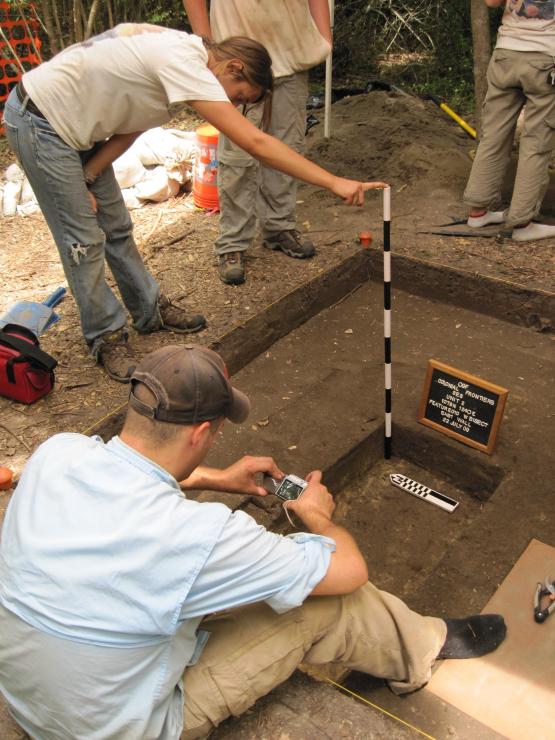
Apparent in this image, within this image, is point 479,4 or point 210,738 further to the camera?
point 479,4

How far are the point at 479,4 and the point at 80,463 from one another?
532 cm

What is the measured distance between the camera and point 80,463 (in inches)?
60.4

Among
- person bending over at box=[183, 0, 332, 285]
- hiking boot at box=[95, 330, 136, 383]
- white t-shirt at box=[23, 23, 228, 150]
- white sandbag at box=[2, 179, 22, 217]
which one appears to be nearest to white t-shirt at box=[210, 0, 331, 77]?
person bending over at box=[183, 0, 332, 285]

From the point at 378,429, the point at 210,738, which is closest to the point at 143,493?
the point at 210,738

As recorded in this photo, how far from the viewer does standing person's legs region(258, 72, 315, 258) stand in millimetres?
4289

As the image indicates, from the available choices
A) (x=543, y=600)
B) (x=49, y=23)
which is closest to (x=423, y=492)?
(x=543, y=600)

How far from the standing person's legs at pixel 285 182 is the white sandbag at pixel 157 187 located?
4.11 ft

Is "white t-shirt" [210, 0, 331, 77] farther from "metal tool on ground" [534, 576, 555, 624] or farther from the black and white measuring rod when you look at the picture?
"metal tool on ground" [534, 576, 555, 624]

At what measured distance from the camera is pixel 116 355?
3523 millimetres

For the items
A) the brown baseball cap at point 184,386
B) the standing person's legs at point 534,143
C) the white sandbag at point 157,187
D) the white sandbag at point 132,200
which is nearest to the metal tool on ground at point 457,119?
the standing person's legs at point 534,143

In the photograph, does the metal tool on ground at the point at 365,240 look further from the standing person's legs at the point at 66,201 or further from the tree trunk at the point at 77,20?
the tree trunk at the point at 77,20

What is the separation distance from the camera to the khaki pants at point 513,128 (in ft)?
14.0

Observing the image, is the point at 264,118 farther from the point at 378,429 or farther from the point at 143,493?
the point at 143,493

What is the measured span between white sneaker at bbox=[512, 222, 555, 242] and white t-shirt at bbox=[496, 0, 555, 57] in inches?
44.6
